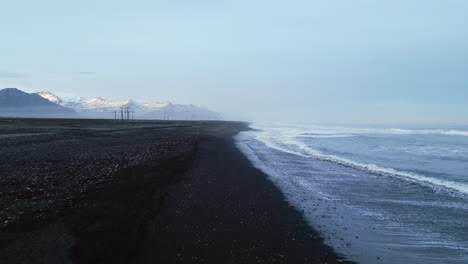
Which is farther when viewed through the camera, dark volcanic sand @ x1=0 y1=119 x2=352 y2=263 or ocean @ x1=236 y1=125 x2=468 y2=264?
ocean @ x1=236 y1=125 x2=468 y2=264

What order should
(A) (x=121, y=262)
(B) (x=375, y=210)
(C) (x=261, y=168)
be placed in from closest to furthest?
(A) (x=121, y=262) < (B) (x=375, y=210) < (C) (x=261, y=168)

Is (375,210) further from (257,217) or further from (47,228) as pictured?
(47,228)

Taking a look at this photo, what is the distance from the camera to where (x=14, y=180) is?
12641mm

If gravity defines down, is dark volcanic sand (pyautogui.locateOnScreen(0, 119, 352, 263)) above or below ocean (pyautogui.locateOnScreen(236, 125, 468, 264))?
above

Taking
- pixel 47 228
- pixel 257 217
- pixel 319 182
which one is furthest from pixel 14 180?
pixel 319 182

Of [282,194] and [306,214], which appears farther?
[282,194]

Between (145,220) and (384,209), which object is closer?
(145,220)

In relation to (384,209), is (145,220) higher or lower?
higher

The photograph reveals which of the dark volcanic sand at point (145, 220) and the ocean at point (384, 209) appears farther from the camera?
the ocean at point (384, 209)

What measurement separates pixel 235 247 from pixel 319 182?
9778mm

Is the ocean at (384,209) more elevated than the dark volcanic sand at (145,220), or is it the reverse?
the dark volcanic sand at (145,220)

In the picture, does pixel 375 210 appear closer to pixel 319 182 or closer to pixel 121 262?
Answer: pixel 319 182

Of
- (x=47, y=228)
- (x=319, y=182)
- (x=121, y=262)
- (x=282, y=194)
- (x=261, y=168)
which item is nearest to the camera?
(x=121, y=262)

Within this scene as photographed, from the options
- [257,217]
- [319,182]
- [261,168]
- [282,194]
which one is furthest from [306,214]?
[261,168]
